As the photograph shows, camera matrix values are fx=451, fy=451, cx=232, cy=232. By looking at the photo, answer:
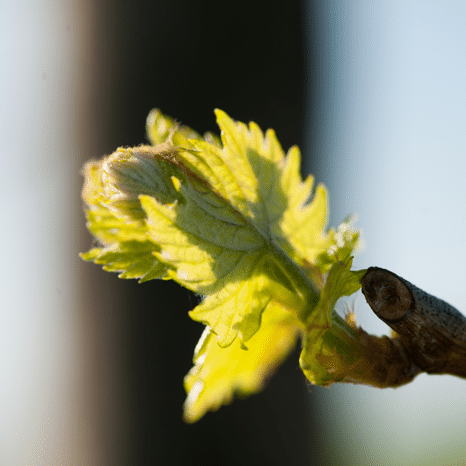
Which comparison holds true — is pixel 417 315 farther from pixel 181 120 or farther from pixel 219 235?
pixel 181 120

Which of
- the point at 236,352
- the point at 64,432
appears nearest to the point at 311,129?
the point at 236,352

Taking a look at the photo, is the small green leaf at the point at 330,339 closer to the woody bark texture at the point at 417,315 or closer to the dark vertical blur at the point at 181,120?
the woody bark texture at the point at 417,315

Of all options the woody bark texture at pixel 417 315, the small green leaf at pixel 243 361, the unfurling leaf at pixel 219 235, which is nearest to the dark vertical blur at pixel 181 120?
the small green leaf at pixel 243 361

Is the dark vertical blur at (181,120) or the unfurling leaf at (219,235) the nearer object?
the unfurling leaf at (219,235)

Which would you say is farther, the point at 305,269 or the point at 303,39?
the point at 303,39

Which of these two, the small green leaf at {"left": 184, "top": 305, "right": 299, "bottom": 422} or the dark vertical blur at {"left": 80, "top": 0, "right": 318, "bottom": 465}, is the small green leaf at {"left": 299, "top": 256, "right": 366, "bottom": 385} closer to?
the small green leaf at {"left": 184, "top": 305, "right": 299, "bottom": 422}

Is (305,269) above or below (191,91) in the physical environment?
below

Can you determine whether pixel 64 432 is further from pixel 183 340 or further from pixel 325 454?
pixel 325 454

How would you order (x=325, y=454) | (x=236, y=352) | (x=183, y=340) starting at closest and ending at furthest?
(x=236, y=352) → (x=183, y=340) → (x=325, y=454)
